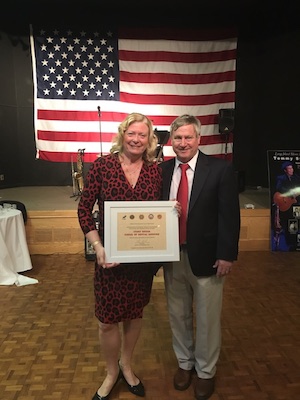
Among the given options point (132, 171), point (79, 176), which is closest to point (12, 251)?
point (79, 176)

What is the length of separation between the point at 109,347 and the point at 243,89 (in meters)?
5.27

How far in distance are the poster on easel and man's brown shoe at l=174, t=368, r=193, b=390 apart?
2.58 meters

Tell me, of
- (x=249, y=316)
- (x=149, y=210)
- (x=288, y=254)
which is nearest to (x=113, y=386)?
(x=149, y=210)

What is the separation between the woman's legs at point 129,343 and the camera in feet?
5.64

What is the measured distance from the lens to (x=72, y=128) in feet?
18.0

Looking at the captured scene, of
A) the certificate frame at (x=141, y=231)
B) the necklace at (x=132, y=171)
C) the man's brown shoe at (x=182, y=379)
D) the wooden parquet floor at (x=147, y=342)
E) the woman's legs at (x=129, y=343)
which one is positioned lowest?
the wooden parquet floor at (x=147, y=342)

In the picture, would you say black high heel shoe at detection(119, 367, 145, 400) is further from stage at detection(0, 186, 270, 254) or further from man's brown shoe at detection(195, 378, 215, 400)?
stage at detection(0, 186, 270, 254)

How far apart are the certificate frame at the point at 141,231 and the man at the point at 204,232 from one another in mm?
106

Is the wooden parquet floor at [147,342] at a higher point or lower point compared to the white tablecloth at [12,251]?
lower

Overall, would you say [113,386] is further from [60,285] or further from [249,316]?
[60,285]

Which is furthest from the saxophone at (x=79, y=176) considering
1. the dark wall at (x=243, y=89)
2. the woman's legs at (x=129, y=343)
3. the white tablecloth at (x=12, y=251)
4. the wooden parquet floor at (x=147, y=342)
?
the woman's legs at (x=129, y=343)

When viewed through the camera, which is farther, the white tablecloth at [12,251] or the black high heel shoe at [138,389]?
the white tablecloth at [12,251]

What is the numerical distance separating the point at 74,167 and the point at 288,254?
3724 millimetres

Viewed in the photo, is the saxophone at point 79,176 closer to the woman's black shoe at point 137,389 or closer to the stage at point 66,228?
the stage at point 66,228
